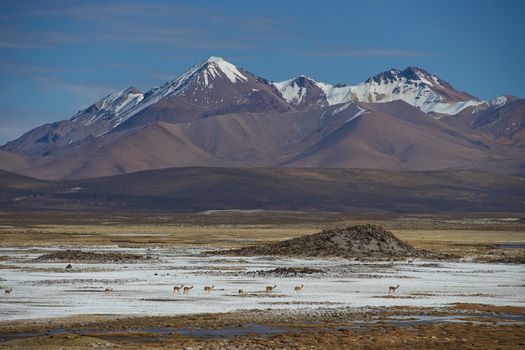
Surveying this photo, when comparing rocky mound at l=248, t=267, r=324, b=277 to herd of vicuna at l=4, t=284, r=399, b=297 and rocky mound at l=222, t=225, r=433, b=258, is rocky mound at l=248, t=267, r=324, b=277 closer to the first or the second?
herd of vicuna at l=4, t=284, r=399, b=297

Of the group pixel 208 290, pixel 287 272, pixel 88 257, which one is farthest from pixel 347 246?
pixel 208 290

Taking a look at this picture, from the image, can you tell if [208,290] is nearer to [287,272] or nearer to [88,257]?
[287,272]

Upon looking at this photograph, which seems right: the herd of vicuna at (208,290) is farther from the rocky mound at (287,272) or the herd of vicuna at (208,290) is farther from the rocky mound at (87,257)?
the rocky mound at (87,257)

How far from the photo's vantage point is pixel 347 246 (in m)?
72.6

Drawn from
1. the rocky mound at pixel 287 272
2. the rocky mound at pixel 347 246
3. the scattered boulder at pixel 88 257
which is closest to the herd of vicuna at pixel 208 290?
the rocky mound at pixel 287 272

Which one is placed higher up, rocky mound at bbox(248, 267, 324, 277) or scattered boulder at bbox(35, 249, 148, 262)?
scattered boulder at bbox(35, 249, 148, 262)

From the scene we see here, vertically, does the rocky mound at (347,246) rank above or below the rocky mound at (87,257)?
below

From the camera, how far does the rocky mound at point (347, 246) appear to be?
71375mm

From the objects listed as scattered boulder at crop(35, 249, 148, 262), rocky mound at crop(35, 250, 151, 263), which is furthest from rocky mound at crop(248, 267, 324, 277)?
scattered boulder at crop(35, 249, 148, 262)

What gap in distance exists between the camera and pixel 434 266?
2483 inches

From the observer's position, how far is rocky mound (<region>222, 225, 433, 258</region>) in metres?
71.4

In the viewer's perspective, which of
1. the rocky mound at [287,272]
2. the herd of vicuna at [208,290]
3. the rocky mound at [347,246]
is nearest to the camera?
the herd of vicuna at [208,290]

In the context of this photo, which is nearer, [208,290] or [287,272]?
[208,290]

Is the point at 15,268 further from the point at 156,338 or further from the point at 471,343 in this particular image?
the point at 471,343
